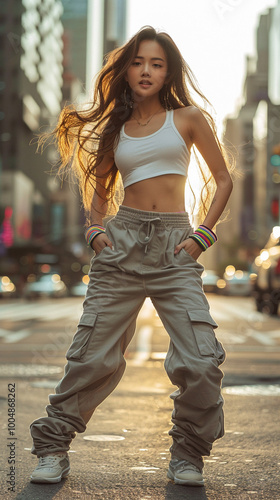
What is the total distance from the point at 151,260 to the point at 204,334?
1.28ft

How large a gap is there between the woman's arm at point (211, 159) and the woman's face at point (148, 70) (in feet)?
0.61

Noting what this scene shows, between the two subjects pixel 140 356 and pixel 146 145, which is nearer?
pixel 146 145

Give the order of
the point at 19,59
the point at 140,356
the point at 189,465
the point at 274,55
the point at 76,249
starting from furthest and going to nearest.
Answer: the point at 76,249 < the point at 19,59 < the point at 274,55 < the point at 140,356 < the point at 189,465

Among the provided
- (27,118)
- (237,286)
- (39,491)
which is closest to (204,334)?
(39,491)

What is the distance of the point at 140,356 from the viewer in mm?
10719

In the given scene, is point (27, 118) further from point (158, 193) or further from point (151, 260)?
point (151, 260)

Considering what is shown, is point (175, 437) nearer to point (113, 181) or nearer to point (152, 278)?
point (152, 278)

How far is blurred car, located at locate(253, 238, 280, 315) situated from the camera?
20734 mm

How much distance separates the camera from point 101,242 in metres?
3.94

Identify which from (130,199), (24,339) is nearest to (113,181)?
(130,199)

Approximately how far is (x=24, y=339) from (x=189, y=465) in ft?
33.8

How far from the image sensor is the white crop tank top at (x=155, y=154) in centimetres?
391

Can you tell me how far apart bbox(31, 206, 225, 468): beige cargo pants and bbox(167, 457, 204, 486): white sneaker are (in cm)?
3

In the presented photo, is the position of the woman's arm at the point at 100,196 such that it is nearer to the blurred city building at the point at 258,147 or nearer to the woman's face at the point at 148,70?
the woman's face at the point at 148,70
